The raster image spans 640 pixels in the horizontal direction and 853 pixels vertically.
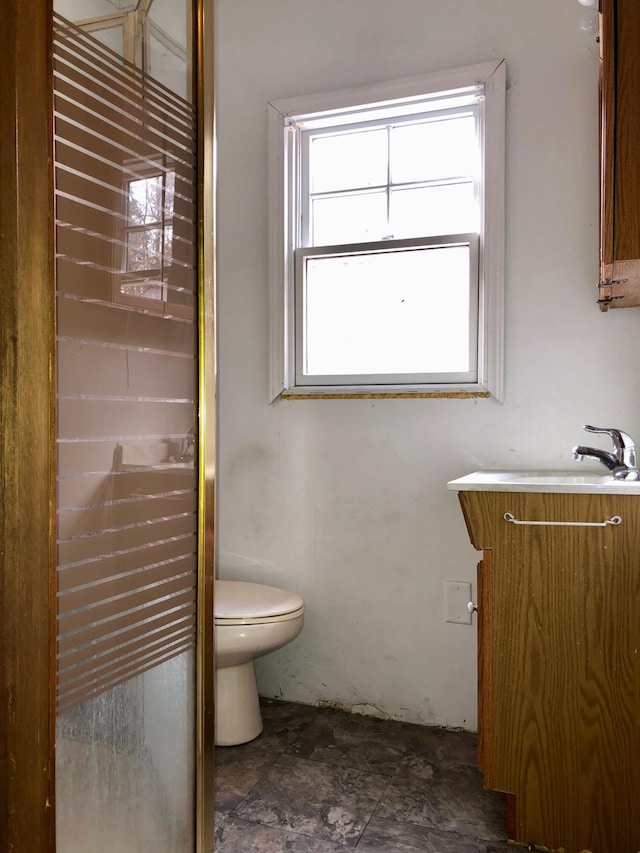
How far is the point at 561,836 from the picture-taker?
1.56 m

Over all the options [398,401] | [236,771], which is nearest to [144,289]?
[398,401]

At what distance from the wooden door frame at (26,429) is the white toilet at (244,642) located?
1.11 meters

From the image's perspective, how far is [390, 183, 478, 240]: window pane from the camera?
230 cm

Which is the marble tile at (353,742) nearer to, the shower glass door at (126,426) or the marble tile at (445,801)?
the marble tile at (445,801)

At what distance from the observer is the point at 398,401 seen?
2.32 m

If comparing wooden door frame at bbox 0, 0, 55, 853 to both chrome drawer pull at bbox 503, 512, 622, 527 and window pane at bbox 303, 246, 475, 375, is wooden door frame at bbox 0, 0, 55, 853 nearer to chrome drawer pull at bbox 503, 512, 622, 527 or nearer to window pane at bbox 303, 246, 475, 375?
chrome drawer pull at bbox 503, 512, 622, 527

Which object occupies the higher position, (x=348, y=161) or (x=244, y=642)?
(x=348, y=161)

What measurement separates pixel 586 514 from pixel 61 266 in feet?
4.05

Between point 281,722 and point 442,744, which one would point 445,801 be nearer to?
point 442,744

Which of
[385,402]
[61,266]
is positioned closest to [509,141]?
[385,402]

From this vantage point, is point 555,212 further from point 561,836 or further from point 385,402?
point 561,836

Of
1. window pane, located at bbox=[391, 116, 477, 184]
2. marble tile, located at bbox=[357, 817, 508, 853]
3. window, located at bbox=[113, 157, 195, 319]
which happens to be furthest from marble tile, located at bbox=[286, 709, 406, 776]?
window pane, located at bbox=[391, 116, 477, 184]

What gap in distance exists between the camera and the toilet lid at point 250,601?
2.00m

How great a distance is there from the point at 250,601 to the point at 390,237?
1353mm
